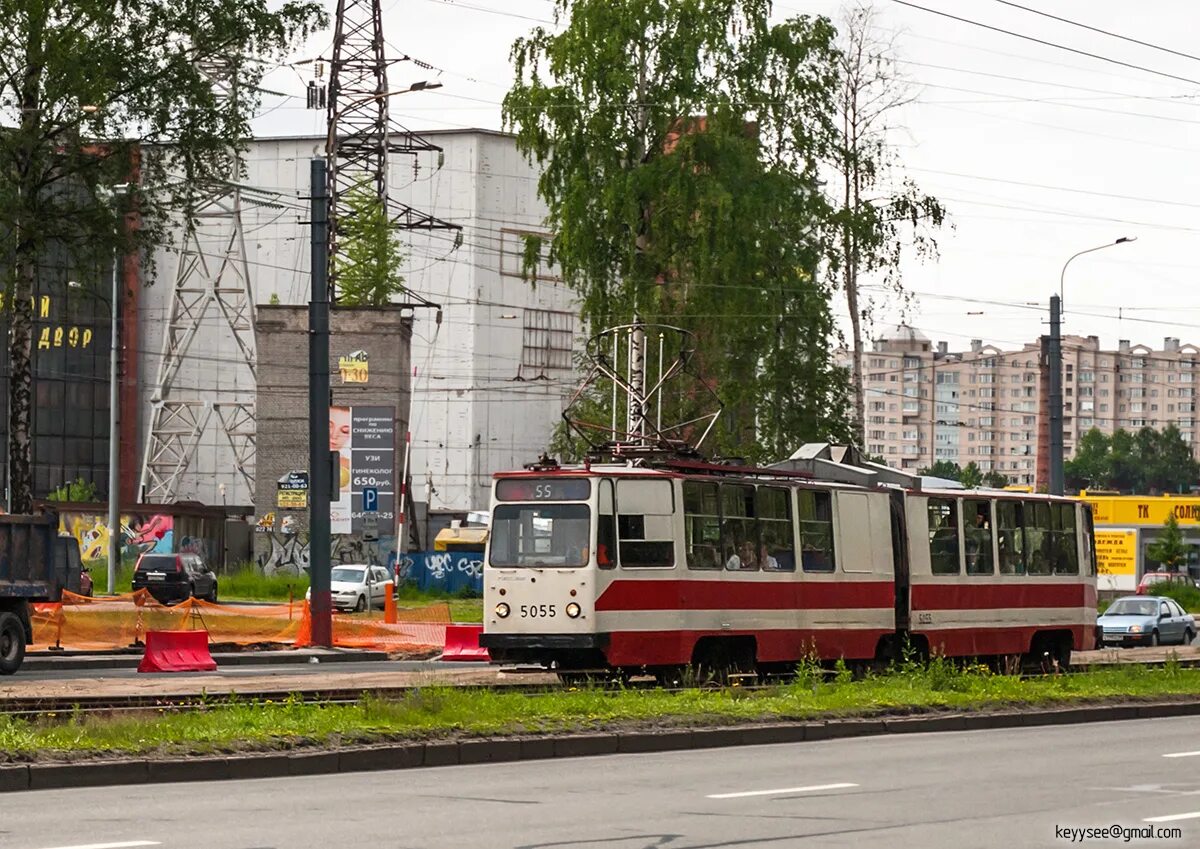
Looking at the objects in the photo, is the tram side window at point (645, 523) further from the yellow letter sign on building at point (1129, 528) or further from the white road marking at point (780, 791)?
the yellow letter sign on building at point (1129, 528)

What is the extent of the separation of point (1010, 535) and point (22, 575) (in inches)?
583

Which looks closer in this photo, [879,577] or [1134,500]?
[879,577]

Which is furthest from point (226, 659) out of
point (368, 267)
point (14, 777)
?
point (368, 267)

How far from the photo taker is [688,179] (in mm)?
50438

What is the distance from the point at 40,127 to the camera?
3722 centimetres

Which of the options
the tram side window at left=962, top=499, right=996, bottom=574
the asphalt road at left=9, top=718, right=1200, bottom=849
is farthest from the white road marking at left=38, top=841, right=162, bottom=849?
the tram side window at left=962, top=499, right=996, bottom=574

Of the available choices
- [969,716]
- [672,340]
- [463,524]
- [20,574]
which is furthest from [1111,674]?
[463,524]

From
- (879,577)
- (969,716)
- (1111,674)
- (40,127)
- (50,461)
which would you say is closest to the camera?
(969,716)

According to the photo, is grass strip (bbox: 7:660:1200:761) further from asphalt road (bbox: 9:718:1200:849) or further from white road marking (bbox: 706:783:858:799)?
white road marking (bbox: 706:783:858:799)

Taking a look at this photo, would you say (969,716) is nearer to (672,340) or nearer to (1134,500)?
(672,340)

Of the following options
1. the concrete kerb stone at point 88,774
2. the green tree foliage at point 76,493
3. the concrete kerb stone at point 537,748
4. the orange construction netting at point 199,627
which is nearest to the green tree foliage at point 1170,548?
the orange construction netting at point 199,627

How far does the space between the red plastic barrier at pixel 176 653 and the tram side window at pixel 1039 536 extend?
12685 millimetres

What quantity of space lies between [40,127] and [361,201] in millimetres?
62084

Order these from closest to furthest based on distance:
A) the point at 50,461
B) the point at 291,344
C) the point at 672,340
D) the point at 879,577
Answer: the point at 879,577 < the point at 672,340 < the point at 291,344 < the point at 50,461
